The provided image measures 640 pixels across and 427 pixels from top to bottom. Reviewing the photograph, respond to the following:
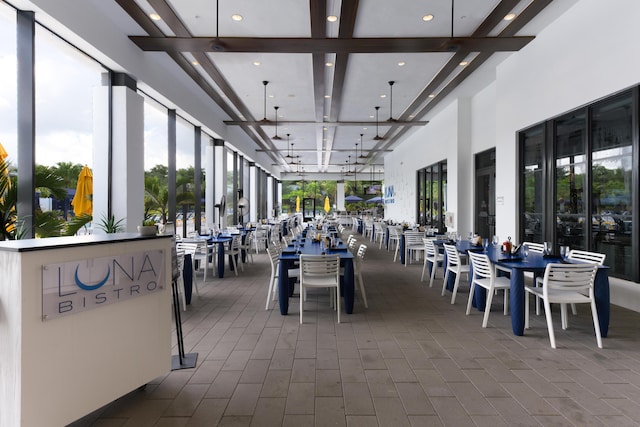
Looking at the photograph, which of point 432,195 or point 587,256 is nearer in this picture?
point 587,256

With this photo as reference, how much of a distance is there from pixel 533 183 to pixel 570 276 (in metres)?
3.39

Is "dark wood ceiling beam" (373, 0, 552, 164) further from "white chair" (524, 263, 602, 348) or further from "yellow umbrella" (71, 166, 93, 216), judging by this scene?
"yellow umbrella" (71, 166, 93, 216)

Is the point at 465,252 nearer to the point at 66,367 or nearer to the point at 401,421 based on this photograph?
the point at 401,421

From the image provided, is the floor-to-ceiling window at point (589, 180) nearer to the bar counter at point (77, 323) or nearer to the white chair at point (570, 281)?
the white chair at point (570, 281)

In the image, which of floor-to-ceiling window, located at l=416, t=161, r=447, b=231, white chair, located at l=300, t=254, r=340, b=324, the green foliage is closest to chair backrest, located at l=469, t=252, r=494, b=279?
white chair, located at l=300, t=254, r=340, b=324

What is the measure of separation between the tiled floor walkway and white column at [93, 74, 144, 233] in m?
2.26

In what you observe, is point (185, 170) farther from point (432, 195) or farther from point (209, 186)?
point (432, 195)

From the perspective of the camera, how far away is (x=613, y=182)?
446 centimetres

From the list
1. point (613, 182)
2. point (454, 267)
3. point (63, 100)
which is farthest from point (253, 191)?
point (613, 182)

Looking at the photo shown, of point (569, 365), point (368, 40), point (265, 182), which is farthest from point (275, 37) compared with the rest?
point (265, 182)

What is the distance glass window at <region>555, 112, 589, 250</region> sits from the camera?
16.4ft

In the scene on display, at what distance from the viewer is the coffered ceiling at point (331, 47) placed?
452cm

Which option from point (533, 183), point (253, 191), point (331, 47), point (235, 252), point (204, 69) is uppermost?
point (204, 69)

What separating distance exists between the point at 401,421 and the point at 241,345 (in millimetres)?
1715
